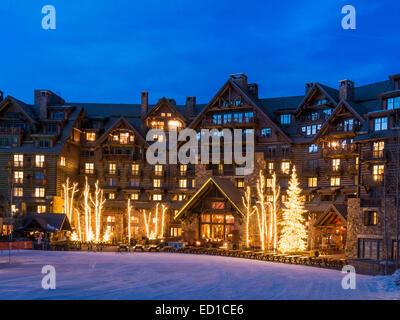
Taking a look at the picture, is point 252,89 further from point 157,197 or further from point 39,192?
point 39,192

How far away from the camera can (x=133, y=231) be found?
68750mm

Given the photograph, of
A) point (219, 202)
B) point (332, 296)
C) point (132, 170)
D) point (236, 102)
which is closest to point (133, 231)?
point (132, 170)

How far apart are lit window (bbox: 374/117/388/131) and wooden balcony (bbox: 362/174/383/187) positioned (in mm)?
4437

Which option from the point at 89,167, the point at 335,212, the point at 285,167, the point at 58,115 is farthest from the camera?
the point at 89,167

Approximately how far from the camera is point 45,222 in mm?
58031

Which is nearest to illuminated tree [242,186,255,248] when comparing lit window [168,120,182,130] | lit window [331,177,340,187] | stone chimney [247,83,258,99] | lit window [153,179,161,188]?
lit window [331,177,340,187]

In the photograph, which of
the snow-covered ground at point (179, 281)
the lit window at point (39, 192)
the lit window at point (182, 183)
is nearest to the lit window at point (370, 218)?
the snow-covered ground at point (179, 281)

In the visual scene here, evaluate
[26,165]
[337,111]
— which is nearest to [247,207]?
[337,111]

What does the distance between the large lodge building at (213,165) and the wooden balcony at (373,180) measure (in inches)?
4.4

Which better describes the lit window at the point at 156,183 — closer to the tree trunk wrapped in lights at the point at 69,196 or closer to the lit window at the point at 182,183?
the lit window at the point at 182,183

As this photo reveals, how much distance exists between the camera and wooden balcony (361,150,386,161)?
151ft

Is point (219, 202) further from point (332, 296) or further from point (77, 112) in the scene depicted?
point (332, 296)

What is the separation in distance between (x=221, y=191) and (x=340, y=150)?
44.7 ft
